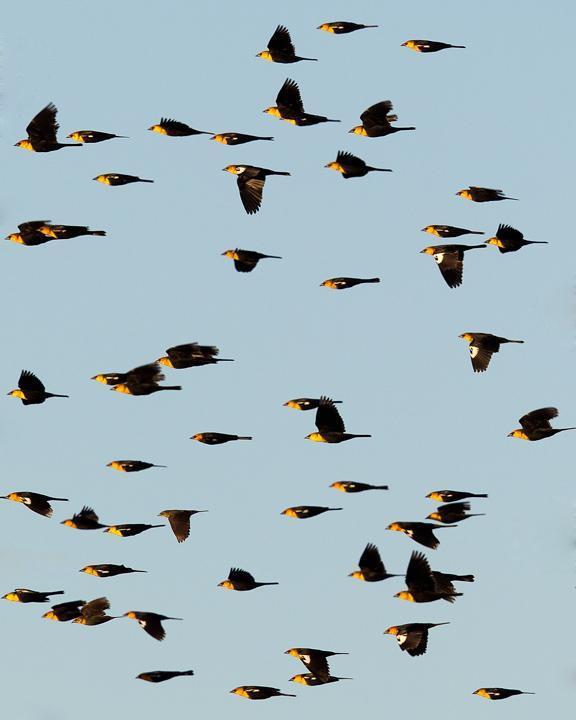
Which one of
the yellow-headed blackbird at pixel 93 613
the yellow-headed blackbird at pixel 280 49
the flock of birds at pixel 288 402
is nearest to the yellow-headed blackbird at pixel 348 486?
the flock of birds at pixel 288 402

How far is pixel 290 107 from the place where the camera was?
12569cm

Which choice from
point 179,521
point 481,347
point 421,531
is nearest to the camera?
point 421,531

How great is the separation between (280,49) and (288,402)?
18.9 metres

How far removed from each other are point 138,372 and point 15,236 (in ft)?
39.9

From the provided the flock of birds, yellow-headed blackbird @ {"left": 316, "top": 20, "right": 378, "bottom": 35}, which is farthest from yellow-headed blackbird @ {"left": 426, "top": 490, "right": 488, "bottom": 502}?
yellow-headed blackbird @ {"left": 316, "top": 20, "right": 378, "bottom": 35}

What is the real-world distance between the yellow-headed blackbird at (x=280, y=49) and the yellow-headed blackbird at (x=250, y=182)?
593 centimetres

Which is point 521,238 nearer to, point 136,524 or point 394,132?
point 394,132

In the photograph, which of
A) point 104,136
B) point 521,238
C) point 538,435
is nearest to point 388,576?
point 538,435

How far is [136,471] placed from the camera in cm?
12625

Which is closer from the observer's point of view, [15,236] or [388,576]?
[388,576]

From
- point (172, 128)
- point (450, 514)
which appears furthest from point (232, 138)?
point (450, 514)

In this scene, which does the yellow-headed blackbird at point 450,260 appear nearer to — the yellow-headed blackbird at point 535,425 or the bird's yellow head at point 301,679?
the yellow-headed blackbird at point 535,425

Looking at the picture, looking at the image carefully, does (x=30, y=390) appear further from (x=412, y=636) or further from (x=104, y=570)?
(x=412, y=636)

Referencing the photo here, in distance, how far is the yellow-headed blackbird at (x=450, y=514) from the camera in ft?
408
